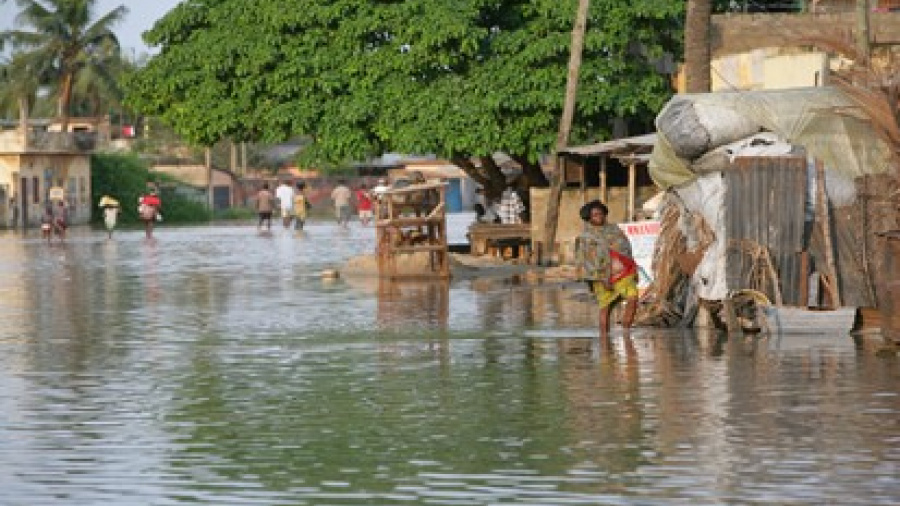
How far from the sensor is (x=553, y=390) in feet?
48.9

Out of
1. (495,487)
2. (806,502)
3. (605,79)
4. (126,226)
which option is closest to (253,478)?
(495,487)

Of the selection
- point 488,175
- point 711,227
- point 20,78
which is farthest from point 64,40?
point 711,227

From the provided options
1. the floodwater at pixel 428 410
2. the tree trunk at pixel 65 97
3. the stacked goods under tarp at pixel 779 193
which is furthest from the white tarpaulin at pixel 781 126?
the tree trunk at pixel 65 97

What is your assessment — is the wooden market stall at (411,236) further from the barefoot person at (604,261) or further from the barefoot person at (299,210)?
the barefoot person at (299,210)

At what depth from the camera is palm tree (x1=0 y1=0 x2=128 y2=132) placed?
91.7 meters

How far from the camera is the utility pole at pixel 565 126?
111 feet

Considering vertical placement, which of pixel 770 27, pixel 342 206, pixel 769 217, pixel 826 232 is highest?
pixel 770 27

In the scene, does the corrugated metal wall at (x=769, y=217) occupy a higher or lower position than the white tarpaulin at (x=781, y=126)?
lower

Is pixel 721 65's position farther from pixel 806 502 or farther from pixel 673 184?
pixel 806 502

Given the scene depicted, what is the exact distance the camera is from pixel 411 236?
31.7m

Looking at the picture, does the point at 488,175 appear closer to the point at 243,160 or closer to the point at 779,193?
the point at 779,193

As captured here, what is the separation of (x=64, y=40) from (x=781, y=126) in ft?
248

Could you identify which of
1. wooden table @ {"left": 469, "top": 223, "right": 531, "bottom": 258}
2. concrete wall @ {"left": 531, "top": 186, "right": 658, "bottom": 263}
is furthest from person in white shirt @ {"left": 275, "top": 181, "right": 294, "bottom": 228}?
concrete wall @ {"left": 531, "top": 186, "right": 658, "bottom": 263}

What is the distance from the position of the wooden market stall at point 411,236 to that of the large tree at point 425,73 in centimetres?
438
